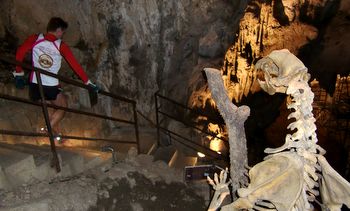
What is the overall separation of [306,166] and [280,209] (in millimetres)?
348

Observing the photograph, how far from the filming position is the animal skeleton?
1.90m

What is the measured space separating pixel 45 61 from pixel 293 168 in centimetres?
349

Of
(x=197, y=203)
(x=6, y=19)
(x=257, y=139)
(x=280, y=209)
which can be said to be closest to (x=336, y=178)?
(x=280, y=209)

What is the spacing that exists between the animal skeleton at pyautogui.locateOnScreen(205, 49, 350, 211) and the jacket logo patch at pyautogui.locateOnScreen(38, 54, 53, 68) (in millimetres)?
3051

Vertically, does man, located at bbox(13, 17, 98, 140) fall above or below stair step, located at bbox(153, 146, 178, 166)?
above

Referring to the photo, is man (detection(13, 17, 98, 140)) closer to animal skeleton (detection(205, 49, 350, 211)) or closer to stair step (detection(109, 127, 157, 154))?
stair step (detection(109, 127, 157, 154))

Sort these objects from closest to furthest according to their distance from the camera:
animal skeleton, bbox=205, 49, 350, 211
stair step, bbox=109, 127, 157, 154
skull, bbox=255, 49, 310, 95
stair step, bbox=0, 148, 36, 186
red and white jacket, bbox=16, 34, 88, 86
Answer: animal skeleton, bbox=205, 49, 350, 211 < skull, bbox=255, 49, 310, 95 < stair step, bbox=0, 148, 36, 186 < red and white jacket, bbox=16, 34, 88, 86 < stair step, bbox=109, 127, 157, 154

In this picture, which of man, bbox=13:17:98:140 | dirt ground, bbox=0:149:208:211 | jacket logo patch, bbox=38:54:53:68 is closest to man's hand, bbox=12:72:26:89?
man, bbox=13:17:98:140

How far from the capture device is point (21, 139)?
502cm

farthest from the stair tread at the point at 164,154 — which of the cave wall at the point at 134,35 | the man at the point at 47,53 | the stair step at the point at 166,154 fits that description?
the man at the point at 47,53

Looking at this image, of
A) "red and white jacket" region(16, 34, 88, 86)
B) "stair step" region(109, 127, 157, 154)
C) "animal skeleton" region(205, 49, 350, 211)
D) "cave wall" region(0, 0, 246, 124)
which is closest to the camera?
"animal skeleton" region(205, 49, 350, 211)

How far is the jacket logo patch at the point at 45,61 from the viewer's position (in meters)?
4.13

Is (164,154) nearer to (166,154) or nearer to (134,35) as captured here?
(166,154)

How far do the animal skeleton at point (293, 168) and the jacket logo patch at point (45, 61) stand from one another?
3.05 metres
